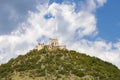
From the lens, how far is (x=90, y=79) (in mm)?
175750

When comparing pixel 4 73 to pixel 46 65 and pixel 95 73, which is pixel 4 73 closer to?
pixel 46 65

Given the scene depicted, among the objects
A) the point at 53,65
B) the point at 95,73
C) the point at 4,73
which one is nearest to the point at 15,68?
the point at 4,73

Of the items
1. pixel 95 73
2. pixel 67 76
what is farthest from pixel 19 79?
pixel 95 73

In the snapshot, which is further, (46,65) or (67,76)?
(46,65)

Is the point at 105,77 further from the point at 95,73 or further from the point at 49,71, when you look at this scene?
the point at 49,71

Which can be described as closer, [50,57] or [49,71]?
[49,71]

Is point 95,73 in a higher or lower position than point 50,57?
lower

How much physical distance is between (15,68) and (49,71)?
22.7 metres

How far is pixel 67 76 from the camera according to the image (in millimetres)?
177375

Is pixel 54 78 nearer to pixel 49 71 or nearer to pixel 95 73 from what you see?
pixel 49 71

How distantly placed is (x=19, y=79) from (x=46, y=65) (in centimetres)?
1815

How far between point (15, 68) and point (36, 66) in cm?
1163

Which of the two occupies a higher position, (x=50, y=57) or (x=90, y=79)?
(x=50, y=57)

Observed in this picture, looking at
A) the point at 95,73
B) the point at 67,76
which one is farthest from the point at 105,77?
the point at 67,76
